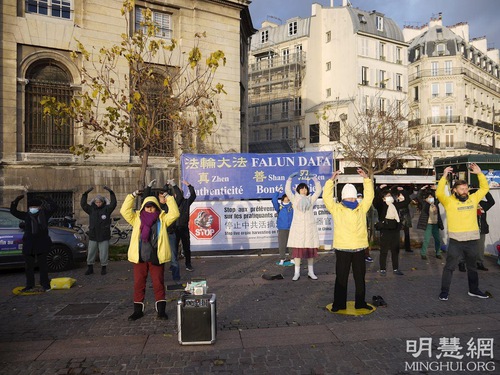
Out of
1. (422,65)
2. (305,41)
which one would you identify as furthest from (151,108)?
(422,65)

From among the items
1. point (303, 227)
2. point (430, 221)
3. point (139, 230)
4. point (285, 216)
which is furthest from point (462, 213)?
point (139, 230)

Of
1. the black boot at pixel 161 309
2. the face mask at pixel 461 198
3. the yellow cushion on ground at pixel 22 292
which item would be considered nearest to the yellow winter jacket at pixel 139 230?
the black boot at pixel 161 309

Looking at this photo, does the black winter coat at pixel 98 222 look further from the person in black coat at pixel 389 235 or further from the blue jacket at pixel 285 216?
the person in black coat at pixel 389 235

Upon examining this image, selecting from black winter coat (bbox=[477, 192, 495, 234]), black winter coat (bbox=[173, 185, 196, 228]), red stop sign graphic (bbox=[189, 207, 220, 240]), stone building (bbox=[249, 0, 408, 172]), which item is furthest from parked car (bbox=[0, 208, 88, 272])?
stone building (bbox=[249, 0, 408, 172])

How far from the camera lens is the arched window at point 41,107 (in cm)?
1670

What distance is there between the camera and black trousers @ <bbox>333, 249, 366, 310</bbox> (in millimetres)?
6133

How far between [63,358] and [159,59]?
51.1ft

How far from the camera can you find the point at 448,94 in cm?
5038

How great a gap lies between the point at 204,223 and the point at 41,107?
9.84 metres

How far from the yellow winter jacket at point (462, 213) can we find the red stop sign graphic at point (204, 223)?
6.41 m

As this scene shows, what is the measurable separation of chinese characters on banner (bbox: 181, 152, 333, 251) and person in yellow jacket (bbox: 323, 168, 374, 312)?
5.69m

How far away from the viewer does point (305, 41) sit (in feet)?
147

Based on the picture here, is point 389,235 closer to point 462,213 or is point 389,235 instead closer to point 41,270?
point 462,213

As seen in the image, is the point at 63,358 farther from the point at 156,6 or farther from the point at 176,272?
the point at 156,6
